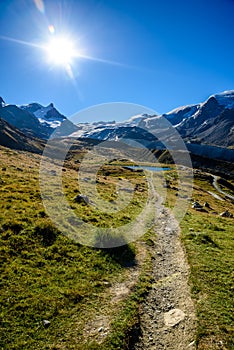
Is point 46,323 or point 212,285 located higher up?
point 46,323

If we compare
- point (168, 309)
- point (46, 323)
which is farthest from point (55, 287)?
point (168, 309)

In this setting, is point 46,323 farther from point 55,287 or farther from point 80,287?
point 80,287

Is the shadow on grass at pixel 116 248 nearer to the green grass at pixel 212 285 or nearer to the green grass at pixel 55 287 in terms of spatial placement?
the green grass at pixel 55 287

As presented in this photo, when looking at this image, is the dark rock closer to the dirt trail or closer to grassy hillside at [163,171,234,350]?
the dirt trail

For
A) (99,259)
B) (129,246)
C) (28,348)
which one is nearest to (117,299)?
(99,259)

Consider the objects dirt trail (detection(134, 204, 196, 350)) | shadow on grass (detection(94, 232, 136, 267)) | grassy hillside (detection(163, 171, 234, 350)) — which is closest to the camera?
dirt trail (detection(134, 204, 196, 350))

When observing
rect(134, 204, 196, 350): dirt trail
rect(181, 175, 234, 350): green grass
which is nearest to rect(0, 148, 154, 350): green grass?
rect(134, 204, 196, 350): dirt trail

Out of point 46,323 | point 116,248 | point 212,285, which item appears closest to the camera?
point 46,323

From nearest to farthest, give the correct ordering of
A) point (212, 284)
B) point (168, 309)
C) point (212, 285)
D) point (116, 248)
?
point (168, 309)
point (212, 285)
point (212, 284)
point (116, 248)

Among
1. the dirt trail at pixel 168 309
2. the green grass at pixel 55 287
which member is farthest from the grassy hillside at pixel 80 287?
the dirt trail at pixel 168 309

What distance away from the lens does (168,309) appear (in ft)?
41.5

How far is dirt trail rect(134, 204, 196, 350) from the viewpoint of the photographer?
1041 cm

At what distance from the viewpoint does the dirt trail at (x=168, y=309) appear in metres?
10.4

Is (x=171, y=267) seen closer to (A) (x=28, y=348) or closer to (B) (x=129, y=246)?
(B) (x=129, y=246)
